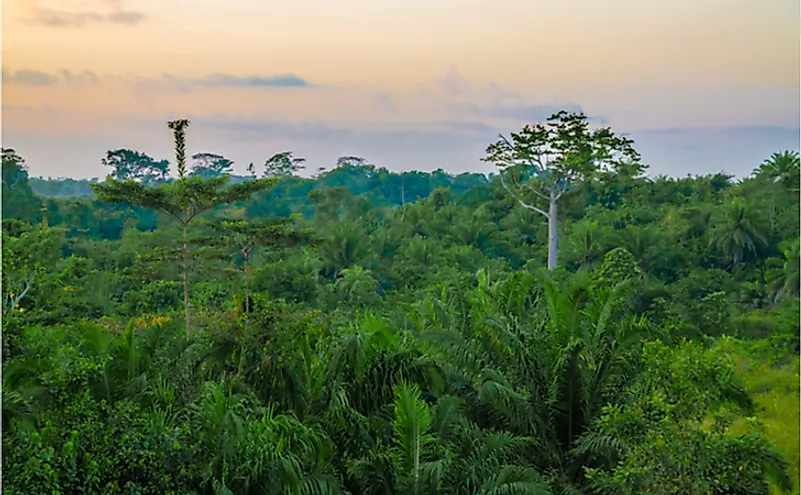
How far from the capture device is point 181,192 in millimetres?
12789

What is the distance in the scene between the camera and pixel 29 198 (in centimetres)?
2878

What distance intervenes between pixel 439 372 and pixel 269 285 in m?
12.4

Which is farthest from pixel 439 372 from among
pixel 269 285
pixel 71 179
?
pixel 71 179

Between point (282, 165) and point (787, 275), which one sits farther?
point (282, 165)

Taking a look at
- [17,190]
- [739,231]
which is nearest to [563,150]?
[739,231]

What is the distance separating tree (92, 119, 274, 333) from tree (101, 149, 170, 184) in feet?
83.4

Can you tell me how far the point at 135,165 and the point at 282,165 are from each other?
8.82 meters

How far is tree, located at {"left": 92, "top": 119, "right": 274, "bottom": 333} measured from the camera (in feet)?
40.7

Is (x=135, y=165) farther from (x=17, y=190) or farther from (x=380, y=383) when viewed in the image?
(x=380, y=383)

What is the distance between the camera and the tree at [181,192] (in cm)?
1240

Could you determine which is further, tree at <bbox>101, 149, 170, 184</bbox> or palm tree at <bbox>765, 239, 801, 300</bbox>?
tree at <bbox>101, 149, 170, 184</bbox>

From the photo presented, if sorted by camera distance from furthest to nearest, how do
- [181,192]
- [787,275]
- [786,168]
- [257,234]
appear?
[786,168] → [787,275] → [257,234] → [181,192]

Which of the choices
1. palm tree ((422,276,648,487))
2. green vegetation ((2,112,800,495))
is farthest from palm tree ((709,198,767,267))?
palm tree ((422,276,648,487))

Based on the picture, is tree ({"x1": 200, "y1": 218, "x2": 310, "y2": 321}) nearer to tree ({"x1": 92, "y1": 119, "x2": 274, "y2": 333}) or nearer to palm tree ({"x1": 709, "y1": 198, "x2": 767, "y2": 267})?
tree ({"x1": 92, "y1": 119, "x2": 274, "y2": 333})
